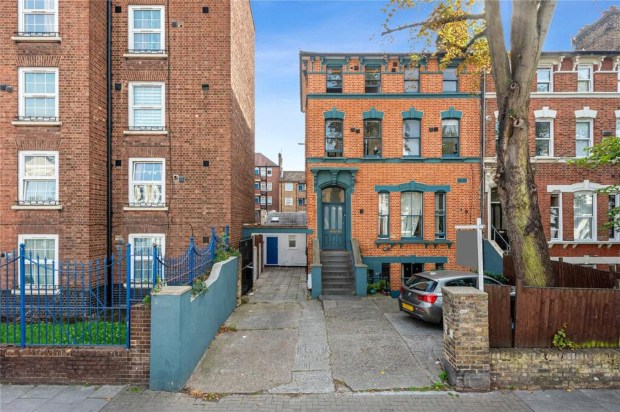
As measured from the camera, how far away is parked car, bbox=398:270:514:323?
8977 millimetres

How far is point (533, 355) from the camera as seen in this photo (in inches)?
242

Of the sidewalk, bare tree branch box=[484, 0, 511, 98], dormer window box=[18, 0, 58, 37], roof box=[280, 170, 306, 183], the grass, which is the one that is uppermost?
dormer window box=[18, 0, 58, 37]

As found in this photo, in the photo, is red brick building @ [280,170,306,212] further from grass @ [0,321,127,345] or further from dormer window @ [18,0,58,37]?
grass @ [0,321,127,345]

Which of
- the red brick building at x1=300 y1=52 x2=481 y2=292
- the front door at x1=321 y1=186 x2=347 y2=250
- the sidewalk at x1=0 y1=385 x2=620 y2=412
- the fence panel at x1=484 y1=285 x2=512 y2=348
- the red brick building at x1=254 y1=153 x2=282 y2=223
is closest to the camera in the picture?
the sidewalk at x1=0 y1=385 x2=620 y2=412

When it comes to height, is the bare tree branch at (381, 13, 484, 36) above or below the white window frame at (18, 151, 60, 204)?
above

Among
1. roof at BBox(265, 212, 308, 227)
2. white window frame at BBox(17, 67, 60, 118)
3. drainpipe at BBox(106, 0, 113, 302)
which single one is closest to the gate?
drainpipe at BBox(106, 0, 113, 302)

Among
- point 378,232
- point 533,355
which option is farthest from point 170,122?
point 533,355

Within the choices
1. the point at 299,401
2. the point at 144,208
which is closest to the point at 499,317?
the point at 299,401

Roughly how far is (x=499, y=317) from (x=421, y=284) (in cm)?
315

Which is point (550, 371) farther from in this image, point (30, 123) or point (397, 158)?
point (30, 123)

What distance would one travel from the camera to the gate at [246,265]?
13.3 meters

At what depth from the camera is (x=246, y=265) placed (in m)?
14.1

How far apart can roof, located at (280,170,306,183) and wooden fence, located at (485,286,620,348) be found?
161 ft

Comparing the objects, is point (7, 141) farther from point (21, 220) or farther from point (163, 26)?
point (163, 26)
